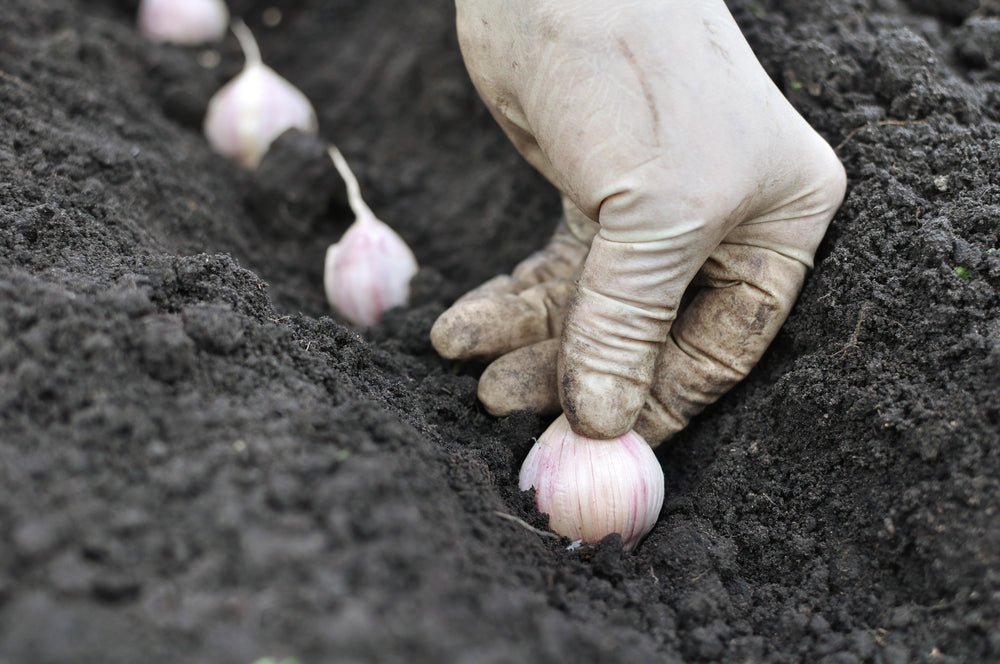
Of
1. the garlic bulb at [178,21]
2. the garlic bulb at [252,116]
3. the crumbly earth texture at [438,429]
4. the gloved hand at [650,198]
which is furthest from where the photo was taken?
the garlic bulb at [178,21]

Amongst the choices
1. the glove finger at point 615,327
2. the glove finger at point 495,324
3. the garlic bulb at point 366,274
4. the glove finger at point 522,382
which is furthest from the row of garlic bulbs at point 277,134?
the glove finger at point 615,327

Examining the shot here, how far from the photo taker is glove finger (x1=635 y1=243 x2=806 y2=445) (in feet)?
4.96

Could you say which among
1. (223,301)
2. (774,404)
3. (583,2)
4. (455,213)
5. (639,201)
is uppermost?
(583,2)

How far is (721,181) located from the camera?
1339 millimetres

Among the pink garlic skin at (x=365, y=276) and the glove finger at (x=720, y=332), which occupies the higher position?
the glove finger at (x=720, y=332)

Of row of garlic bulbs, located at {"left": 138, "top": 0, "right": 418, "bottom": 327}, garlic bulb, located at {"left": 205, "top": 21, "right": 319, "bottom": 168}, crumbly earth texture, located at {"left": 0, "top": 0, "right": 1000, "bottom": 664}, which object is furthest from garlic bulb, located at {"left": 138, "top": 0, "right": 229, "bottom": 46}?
crumbly earth texture, located at {"left": 0, "top": 0, "right": 1000, "bottom": 664}

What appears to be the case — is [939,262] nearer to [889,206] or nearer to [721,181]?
[889,206]

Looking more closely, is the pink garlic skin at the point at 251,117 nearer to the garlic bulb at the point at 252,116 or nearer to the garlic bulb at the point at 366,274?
the garlic bulb at the point at 252,116

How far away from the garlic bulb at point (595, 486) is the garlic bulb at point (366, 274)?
25.2 inches

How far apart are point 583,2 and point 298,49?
200 cm

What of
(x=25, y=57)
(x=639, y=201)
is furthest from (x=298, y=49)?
(x=639, y=201)

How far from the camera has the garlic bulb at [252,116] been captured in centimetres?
244

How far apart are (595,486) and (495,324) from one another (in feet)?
1.31

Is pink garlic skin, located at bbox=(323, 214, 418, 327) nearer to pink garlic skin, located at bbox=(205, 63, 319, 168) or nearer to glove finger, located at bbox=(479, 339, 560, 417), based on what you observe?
glove finger, located at bbox=(479, 339, 560, 417)
